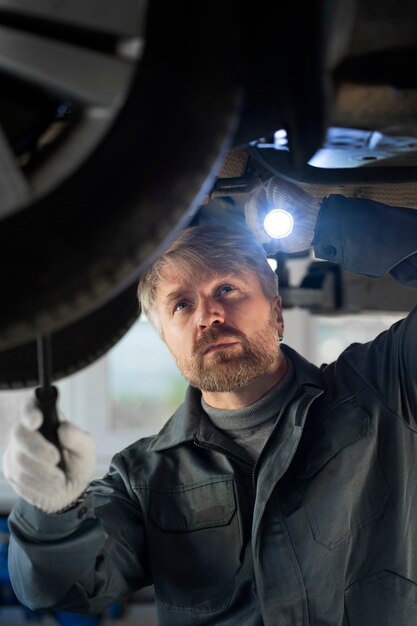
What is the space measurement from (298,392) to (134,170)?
0.90 m

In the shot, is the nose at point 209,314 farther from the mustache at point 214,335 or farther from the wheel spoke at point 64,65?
the wheel spoke at point 64,65

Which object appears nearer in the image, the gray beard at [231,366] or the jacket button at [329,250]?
the jacket button at [329,250]

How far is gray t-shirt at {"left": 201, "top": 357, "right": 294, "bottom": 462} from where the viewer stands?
4.55ft

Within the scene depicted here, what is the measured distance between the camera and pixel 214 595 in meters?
1.32

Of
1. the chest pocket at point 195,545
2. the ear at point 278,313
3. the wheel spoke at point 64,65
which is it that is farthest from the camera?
the ear at point 278,313

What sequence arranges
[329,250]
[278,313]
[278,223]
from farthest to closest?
[278,313] < [278,223] < [329,250]

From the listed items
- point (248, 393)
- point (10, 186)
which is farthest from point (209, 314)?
point (10, 186)

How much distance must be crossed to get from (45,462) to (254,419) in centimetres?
67

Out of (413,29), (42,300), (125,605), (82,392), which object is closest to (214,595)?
(42,300)

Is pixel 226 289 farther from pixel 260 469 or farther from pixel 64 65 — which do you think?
pixel 64 65

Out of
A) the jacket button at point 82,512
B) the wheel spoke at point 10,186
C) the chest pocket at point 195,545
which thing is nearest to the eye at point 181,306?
the chest pocket at point 195,545

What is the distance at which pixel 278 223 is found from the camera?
1.21m

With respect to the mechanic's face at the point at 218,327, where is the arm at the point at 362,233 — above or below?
above

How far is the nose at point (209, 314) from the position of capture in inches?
52.9
